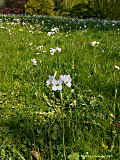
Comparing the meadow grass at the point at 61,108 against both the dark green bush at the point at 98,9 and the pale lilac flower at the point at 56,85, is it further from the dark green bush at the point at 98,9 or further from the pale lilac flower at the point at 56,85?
the dark green bush at the point at 98,9

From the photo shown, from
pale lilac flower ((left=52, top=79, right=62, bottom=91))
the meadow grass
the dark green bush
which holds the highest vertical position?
the dark green bush

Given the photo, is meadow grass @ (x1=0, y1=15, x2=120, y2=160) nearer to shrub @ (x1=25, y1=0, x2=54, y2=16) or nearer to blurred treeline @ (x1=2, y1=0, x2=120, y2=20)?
Answer: blurred treeline @ (x1=2, y1=0, x2=120, y2=20)

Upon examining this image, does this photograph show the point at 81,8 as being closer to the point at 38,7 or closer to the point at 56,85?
the point at 38,7

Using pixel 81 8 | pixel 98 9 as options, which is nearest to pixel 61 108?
pixel 98 9

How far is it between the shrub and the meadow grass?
1035cm

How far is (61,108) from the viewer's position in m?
1.92

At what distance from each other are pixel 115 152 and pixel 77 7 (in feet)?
43.0

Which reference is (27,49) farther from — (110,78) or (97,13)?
(97,13)

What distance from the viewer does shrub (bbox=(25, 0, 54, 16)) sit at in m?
12.8

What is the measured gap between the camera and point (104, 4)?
1191 centimetres

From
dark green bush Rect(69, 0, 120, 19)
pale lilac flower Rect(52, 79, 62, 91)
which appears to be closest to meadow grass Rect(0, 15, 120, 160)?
pale lilac flower Rect(52, 79, 62, 91)

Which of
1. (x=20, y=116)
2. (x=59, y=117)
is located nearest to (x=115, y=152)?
(x=59, y=117)

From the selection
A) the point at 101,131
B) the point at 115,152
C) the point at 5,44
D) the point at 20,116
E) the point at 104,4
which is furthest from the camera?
the point at 104,4

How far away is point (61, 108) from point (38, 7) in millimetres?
12468
